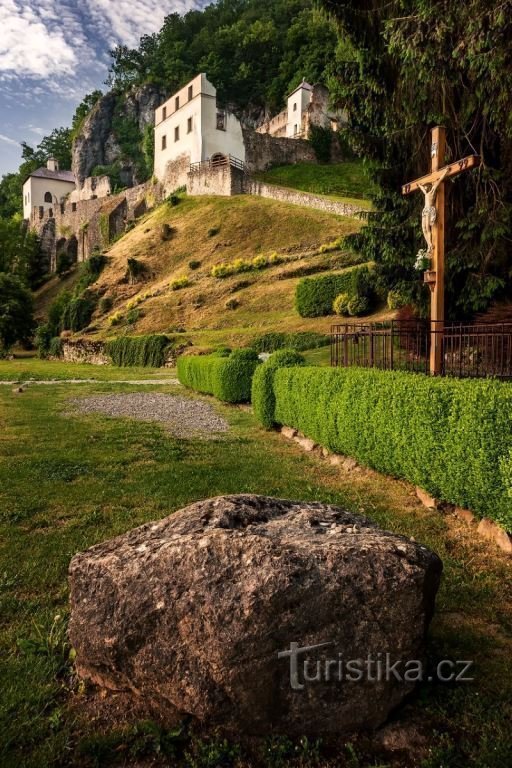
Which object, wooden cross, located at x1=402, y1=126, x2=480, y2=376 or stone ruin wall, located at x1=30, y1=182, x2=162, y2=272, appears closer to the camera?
wooden cross, located at x1=402, y1=126, x2=480, y2=376

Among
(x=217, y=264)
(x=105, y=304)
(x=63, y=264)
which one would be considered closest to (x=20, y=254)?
(x=63, y=264)

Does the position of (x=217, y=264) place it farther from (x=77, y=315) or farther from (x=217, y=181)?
(x=217, y=181)

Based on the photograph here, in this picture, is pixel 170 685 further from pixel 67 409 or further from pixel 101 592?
pixel 67 409

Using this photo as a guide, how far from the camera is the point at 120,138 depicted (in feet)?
270

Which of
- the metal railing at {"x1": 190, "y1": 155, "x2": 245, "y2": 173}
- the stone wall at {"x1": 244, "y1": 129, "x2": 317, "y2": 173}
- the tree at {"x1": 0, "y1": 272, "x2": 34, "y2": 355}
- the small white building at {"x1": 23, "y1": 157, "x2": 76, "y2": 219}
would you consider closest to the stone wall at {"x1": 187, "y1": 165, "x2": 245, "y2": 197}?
the metal railing at {"x1": 190, "y1": 155, "x2": 245, "y2": 173}

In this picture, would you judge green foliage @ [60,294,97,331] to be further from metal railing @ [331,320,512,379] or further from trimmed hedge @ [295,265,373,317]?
metal railing @ [331,320,512,379]

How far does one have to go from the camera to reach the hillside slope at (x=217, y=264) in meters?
30.2

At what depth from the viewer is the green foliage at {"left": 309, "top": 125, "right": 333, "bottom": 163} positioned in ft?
198

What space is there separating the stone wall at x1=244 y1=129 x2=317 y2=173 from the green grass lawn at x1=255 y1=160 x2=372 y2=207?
1.06 metres

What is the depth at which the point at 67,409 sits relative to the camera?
12664 millimetres

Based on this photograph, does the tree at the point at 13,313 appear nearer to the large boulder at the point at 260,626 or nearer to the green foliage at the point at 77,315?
the green foliage at the point at 77,315

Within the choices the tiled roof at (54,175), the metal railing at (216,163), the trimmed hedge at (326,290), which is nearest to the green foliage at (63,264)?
the metal railing at (216,163)

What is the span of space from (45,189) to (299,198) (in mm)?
55591

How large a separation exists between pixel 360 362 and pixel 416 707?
26.9 feet
